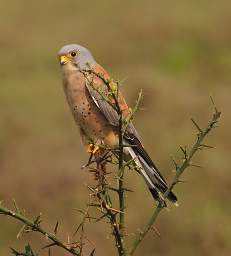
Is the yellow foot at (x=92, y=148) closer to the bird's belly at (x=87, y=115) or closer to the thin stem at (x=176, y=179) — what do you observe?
the bird's belly at (x=87, y=115)

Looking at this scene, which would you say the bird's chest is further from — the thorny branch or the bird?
the thorny branch

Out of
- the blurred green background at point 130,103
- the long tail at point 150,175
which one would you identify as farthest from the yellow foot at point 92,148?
the blurred green background at point 130,103

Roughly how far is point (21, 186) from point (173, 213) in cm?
171

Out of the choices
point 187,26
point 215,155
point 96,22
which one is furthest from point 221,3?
point 215,155

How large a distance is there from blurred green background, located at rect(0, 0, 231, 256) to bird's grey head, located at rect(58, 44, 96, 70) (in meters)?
1.12

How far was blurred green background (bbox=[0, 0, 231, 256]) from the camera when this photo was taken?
26.8 feet

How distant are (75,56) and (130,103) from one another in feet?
24.0

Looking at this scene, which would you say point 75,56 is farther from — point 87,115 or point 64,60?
point 87,115

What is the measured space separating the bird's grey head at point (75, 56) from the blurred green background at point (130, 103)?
1.12 m

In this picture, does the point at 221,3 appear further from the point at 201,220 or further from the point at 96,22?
the point at 201,220

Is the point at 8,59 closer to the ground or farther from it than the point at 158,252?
farther from it

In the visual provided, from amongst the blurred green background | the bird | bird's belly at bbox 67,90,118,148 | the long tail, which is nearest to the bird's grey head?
the bird

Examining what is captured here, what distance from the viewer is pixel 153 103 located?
11578mm

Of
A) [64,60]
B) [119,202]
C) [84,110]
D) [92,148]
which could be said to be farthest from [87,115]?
[119,202]
